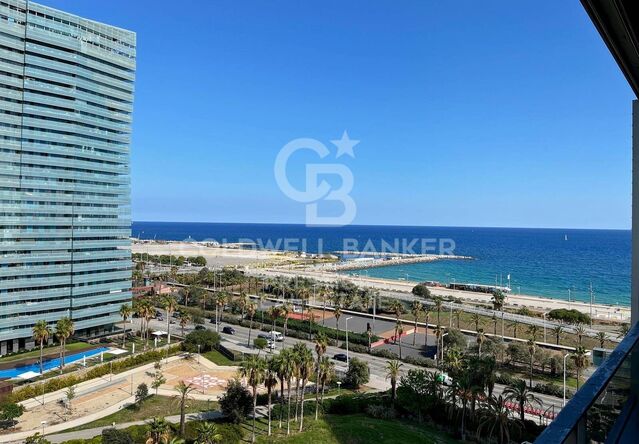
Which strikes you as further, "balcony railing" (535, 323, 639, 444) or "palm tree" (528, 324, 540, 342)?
"palm tree" (528, 324, 540, 342)

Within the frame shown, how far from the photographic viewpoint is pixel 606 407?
3074mm

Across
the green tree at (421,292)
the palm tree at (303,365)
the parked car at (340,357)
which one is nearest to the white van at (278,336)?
the parked car at (340,357)

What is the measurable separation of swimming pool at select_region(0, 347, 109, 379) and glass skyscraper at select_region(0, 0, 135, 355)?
7.10 metres

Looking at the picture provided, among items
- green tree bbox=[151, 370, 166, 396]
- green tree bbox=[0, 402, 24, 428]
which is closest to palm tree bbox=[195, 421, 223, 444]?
green tree bbox=[151, 370, 166, 396]

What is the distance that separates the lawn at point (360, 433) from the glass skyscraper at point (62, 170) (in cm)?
3613

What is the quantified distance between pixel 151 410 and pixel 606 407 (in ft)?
119

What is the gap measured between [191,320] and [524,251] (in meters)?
166

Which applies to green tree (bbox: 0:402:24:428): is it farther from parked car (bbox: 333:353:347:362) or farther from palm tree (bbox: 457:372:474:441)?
palm tree (bbox: 457:372:474:441)

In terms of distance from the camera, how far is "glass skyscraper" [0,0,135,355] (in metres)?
50.5

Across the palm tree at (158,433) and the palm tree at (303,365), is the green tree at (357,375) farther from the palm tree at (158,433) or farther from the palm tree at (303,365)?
the palm tree at (158,433)

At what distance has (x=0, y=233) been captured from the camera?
163 feet

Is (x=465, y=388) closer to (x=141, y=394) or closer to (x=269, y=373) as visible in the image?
(x=269, y=373)

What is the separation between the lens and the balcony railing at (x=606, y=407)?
2326 mm

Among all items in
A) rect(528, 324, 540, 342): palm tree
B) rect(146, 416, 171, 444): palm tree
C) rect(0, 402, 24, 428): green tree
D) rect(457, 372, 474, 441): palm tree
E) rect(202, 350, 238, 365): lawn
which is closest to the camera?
rect(146, 416, 171, 444): palm tree
